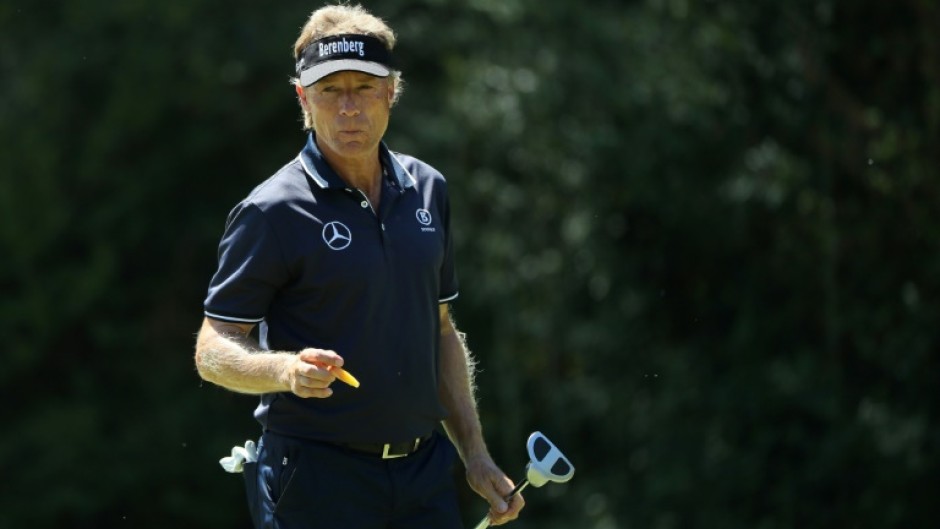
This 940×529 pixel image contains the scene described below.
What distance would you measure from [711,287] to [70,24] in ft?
20.1

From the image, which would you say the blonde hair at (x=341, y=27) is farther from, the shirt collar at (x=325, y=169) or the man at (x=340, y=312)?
the shirt collar at (x=325, y=169)

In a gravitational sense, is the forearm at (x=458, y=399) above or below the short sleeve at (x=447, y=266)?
below

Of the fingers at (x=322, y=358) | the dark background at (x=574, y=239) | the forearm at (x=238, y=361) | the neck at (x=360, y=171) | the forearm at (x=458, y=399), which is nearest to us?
the fingers at (x=322, y=358)

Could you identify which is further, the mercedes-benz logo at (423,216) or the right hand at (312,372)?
the mercedes-benz logo at (423,216)

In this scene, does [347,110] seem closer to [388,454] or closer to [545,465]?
[388,454]

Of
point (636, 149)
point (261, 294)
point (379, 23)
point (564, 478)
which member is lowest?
point (636, 149)

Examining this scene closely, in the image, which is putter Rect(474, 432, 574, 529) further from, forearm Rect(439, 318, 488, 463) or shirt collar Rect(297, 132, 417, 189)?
shirt collar Rect(297, 132, 417, 189)

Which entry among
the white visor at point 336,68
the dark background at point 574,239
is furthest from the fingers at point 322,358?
the dark background at point 574,239

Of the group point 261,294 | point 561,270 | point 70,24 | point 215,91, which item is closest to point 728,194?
point 561,270

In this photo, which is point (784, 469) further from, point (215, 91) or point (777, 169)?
point (215, 91)

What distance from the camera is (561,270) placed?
1173 cm

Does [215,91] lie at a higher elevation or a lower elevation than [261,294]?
lower

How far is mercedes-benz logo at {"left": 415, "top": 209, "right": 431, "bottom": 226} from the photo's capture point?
4.11 meters

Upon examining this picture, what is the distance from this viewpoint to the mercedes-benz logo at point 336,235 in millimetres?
3883
